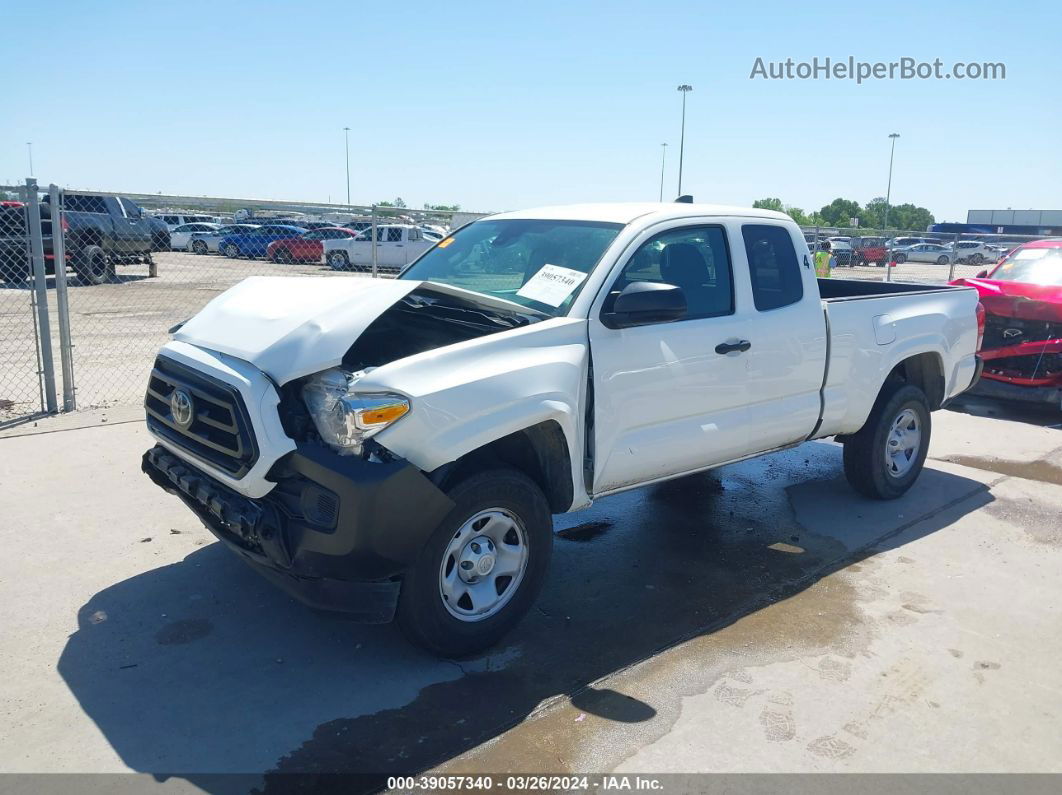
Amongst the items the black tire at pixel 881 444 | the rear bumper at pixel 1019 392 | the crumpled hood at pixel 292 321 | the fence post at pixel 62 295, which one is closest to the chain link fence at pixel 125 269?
the fence post at pixel 62 295

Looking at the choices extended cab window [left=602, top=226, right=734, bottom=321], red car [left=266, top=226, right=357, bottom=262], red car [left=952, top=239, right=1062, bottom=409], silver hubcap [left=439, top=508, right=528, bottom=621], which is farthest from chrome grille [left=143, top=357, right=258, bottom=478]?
red car [left=266, top=226, right=357, bottom=262]

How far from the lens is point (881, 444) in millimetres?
6277

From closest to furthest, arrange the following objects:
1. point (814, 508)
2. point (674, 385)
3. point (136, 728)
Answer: point (136, 728) < point (674, 385) < point (814, 508)

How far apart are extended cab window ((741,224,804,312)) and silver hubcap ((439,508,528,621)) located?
217cm

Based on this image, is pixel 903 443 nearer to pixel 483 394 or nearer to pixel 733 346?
pixel 733 346

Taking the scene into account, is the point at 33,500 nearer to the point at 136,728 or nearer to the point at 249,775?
the point at 136,728

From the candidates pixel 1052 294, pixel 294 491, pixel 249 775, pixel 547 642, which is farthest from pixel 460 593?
pixel 1052 294

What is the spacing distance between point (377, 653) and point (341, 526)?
911mm

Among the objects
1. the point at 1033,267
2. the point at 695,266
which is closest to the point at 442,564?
the point at 695,266

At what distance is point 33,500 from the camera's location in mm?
5695

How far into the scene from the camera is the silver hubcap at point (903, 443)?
254 inches

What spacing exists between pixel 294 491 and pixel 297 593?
0.43m

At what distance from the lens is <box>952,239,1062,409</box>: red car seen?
9.02m

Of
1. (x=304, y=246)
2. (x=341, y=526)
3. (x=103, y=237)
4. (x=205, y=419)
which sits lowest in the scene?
(x=341, y=526)
